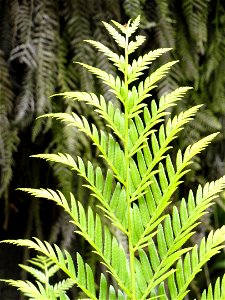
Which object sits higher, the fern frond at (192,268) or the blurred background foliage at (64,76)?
the blurred background foliage at (64,76)

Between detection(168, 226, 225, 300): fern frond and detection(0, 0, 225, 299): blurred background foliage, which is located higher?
detection(0, 0, 225, 299): blurred background foliage

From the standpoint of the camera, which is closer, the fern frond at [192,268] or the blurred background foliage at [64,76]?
the fern frond at [192,268]

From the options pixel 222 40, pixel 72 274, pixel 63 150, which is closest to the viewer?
pixel 72 274

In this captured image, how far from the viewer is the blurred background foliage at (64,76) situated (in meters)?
1.11

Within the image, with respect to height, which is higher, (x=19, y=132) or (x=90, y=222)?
(x=19, y=132)

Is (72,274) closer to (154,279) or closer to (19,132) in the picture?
(154,279)

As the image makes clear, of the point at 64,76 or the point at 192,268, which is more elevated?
the point at 64,76

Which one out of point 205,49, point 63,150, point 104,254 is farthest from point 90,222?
point 205,49

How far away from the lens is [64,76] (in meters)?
1.15

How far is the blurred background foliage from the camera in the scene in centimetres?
111

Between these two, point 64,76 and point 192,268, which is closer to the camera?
point 192,268

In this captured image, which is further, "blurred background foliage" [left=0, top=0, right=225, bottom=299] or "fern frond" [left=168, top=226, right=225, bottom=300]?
"blurred background foliage" [left=0, top=0, right=225, bottom=299]

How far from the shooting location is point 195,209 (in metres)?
0.35

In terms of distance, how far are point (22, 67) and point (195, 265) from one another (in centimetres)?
88
